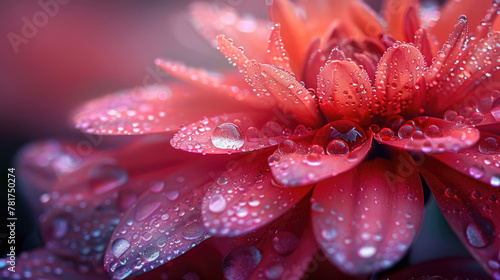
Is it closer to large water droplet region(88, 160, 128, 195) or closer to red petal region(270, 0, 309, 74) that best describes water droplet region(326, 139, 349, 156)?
red petal region(270, 0, 309, 74)

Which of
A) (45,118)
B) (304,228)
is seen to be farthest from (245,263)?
(45,118)

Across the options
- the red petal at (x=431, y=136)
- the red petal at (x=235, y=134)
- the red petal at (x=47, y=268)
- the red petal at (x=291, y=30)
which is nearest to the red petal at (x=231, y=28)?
the red petal at (x=291, y=30)

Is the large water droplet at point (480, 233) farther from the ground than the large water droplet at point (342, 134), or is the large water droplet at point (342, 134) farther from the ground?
the large water droplet at point (342, 134)

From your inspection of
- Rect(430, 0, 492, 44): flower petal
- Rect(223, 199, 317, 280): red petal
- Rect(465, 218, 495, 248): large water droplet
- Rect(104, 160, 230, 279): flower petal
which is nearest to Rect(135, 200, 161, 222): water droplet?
Rect(104, 160, 230, 279): flower petal

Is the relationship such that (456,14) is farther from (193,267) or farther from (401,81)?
(193,267)

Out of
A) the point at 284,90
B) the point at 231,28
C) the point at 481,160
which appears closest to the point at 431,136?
the point at 481,160

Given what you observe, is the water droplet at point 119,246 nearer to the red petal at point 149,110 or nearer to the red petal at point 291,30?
the red petal at point 149,110
